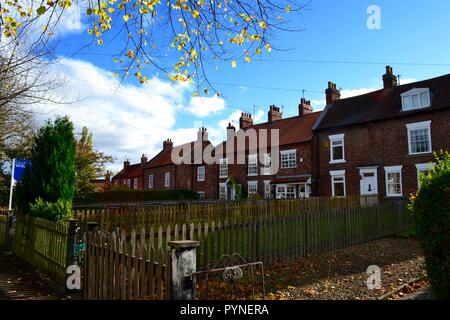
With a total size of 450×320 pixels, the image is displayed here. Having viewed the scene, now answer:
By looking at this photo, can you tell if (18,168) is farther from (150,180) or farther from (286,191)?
(150,180)

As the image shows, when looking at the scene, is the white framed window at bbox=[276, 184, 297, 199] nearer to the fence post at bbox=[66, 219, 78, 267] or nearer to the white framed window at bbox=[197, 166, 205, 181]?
the white framed window at bbox=[197, 166, 205, 181]

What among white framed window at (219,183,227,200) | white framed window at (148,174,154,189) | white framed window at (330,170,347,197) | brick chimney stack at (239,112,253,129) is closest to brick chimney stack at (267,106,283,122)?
brick chimney stack at (239,112,253,129)

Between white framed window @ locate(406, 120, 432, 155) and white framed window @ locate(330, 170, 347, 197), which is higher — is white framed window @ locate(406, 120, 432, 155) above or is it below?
above

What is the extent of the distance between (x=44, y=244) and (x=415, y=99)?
2395 cm

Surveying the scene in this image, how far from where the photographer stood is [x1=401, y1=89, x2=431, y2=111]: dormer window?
23.2m

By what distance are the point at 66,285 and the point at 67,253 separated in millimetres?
594

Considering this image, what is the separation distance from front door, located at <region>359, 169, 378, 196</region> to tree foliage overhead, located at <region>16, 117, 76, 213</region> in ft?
68.2

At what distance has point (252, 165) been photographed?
114 ft

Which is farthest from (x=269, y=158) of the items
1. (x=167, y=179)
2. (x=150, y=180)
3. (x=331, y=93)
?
(x=150, y=180)

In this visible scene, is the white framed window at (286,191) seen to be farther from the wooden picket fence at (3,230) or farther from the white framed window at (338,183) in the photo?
the wooden picket fence at (3,230)

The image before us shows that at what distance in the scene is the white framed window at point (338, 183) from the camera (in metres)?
26.8

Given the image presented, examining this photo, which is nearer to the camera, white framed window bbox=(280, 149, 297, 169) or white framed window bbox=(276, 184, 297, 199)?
white framed window bbox=(276, 184, 297, 199)

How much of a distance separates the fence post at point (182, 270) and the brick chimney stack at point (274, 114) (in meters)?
34.1
